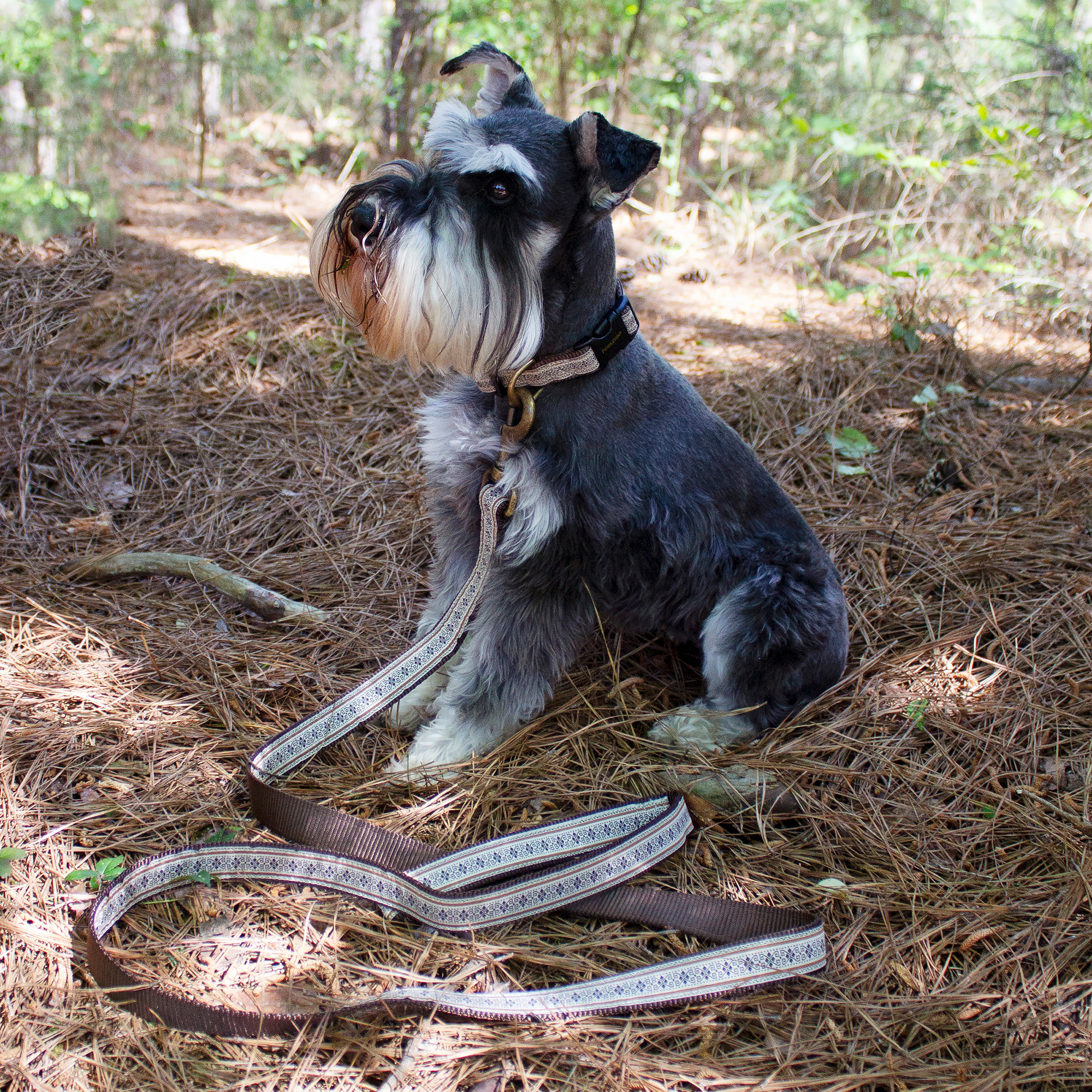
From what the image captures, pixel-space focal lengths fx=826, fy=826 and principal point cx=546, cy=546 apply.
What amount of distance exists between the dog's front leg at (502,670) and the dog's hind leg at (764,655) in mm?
442

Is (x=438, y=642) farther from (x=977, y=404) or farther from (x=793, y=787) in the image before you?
(x=977, y=404)

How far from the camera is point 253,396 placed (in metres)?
3.95

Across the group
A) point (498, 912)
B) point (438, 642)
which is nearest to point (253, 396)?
point (438, 642)

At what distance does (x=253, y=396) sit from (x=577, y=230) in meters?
2.19

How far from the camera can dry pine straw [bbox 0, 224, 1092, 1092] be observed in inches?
68.9

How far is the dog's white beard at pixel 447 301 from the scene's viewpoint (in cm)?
217

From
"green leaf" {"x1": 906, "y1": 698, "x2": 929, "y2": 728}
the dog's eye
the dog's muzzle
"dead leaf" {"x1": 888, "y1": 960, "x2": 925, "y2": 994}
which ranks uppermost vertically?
the dog's eye

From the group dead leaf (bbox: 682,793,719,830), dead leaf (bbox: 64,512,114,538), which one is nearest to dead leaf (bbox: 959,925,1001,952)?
dead leaf (bbox: 682,793,719,830)

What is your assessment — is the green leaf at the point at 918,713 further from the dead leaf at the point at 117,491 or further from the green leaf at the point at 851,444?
the dead leaf at the point at 117,491

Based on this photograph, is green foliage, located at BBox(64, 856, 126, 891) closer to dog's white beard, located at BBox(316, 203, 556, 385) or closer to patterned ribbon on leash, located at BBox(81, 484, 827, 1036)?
patterned ribbon on leash, located at BBox(81, 484, 827, 1036)

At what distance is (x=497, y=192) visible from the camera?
2.19 meters

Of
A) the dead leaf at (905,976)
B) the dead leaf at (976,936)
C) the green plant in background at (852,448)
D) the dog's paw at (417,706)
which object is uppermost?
the green plant in background at (852,448)

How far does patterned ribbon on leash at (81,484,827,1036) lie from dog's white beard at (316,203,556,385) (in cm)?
44

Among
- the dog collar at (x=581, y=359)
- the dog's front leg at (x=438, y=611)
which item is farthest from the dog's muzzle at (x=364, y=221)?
the dog's front leg at (x=438, y=611)
